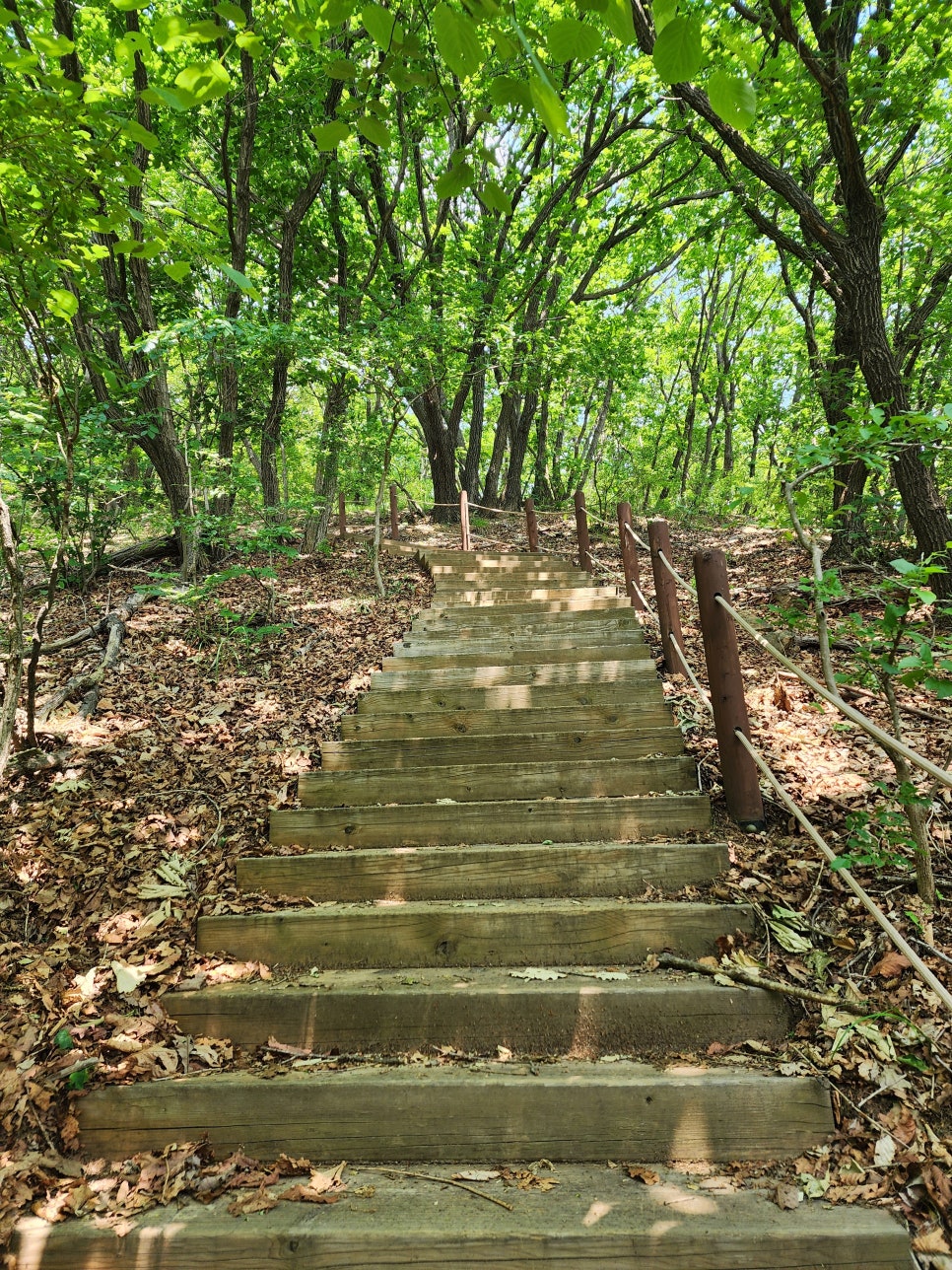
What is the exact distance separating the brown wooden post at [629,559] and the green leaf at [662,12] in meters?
4.61

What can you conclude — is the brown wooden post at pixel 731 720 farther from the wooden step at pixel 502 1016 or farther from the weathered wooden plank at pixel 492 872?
the wooden step at pixel 502 1016

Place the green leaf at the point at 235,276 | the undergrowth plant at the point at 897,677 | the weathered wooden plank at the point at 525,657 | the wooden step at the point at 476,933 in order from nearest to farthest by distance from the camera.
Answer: the green leaf at the point at 235,276
the undergrowth plant at the point at 897,677
the wooden step at the point at 476,933
the weathered wooden plank at the point at 525,657

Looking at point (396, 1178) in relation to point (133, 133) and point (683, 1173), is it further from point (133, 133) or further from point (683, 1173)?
point (133, 133)

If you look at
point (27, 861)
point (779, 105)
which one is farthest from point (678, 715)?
point (779, 105)

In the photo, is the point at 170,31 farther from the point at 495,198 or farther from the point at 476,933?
the point at 476,933

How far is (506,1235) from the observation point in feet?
5.49

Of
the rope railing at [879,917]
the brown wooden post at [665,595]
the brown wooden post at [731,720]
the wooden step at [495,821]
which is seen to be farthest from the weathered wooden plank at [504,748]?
the brown wooden post at [665,595]

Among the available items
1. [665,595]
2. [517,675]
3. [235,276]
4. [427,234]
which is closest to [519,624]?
[517,675]

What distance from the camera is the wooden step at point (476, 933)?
8.27 ft

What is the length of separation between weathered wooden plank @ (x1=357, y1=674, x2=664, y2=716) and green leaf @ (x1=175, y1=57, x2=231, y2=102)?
10.6ft

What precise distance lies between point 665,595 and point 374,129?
348 centimetres

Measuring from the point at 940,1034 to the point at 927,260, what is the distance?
953 cm

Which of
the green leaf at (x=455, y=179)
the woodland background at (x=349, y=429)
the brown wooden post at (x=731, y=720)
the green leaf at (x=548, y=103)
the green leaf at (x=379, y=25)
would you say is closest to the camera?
the green leaf at (x=548, y=103)

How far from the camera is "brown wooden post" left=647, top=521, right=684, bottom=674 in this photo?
4.49 metres
